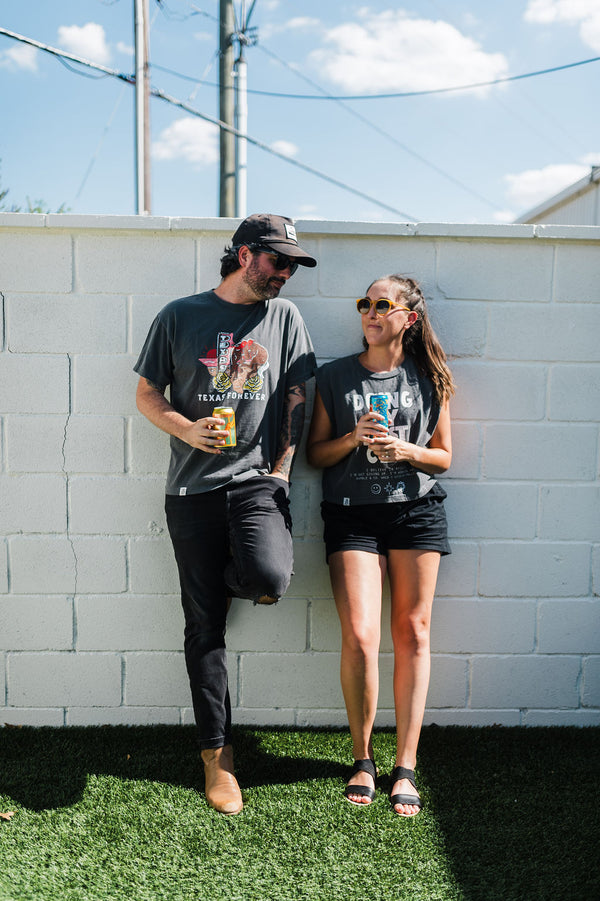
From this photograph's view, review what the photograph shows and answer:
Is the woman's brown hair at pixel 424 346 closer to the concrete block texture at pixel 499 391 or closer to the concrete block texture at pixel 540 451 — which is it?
the concrete block texture at pixel 499 391

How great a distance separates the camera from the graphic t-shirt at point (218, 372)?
2.68 metres

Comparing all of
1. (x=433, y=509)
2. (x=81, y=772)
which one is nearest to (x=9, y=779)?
(x=81, y=772)

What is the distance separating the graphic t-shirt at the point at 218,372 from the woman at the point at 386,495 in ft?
0.90

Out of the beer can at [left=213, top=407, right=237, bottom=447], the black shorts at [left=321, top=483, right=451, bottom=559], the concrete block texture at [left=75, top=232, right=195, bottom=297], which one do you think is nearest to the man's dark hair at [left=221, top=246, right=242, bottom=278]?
the concrete block texture at [left=75, top=232, right=195, bottom=297]

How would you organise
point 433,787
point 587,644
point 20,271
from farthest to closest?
1. point 587,644
2. point 20,271
3. point 433,787

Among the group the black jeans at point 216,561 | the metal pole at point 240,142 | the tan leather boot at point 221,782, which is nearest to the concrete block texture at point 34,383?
the black jeans at point 216,561

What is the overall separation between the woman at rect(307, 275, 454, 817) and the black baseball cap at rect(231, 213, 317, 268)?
0.32 m

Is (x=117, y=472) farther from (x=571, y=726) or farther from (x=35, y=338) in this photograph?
(x=571, y=726)

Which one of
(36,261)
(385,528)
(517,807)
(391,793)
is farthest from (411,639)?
(36,261)

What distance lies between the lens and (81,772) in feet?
9.02

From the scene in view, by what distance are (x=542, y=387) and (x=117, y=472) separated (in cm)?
189

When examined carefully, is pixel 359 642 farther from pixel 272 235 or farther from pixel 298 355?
pixel 272 235

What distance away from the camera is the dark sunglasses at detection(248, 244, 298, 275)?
2.62 metres

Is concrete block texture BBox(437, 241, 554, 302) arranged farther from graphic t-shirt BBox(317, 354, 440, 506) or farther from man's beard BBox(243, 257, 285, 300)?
man's beard BBox(243, 257, 285, 300)
